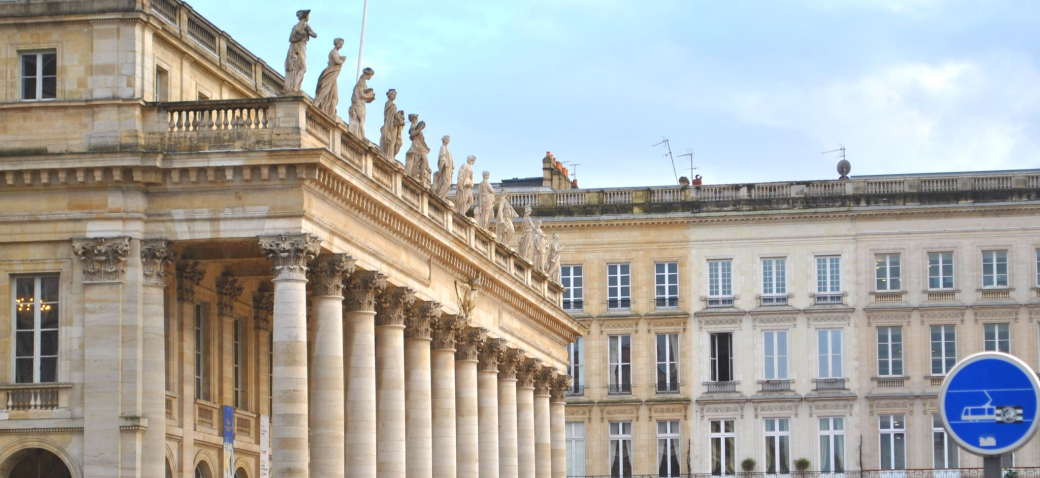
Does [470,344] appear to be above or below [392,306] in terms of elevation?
below

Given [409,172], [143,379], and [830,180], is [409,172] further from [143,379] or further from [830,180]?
[830,180]

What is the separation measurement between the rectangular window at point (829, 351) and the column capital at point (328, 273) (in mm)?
48881

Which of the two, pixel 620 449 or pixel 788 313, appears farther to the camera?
pixel 620 449

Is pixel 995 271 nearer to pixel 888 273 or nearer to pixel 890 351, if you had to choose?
pixel 888 273

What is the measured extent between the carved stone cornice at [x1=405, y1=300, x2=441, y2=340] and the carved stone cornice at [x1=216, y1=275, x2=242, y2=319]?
5.61m

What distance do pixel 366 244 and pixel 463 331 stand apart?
41.0 feet

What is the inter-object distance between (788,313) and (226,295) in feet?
151

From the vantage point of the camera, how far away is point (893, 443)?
91750 mm

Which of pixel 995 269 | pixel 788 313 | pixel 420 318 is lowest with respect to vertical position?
pixel 420 318

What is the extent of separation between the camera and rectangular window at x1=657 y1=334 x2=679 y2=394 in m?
94.0

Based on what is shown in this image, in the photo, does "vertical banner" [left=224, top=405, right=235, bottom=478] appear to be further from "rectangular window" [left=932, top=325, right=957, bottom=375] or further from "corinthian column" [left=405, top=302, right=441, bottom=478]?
"rectangular window" [left=932, top=325, right=957, bottom=375]

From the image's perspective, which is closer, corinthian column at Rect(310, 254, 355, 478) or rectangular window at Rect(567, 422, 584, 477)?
corinthian column at Rect(310, 254, 355, 478)

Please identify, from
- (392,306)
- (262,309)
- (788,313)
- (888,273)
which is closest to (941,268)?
(888,273)

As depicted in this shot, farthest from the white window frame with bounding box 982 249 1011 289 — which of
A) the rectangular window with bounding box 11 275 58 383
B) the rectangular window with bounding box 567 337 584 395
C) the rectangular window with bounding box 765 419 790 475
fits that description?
the rectangular window with bounding box 11 275 58 383
